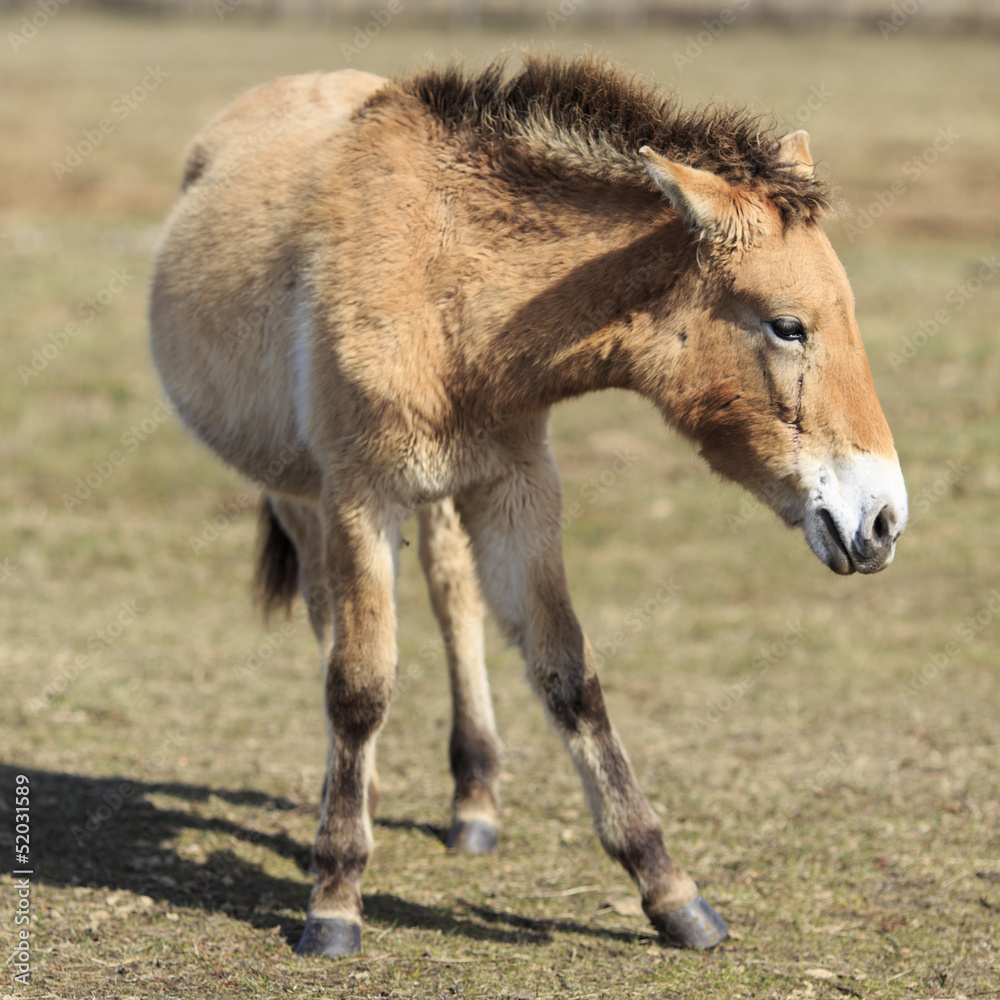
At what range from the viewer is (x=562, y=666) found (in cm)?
434

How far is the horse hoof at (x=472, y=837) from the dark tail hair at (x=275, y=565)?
1626 mm

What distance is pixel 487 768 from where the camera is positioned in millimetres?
5246

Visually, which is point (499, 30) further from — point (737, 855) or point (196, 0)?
point (737, 855)

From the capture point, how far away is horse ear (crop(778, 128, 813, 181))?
12.6ft

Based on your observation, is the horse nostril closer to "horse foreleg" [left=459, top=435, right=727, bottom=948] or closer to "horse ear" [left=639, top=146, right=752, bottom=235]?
"horse ear" [left=639, top=146, right=752, bottom=235]

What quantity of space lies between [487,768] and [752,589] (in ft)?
12.0

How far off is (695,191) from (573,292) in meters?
0.53

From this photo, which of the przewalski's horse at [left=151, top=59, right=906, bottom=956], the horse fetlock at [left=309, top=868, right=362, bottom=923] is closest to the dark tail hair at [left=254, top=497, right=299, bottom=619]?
the przewalski's horse at [left=151, top=59, right=906, bottom=956]

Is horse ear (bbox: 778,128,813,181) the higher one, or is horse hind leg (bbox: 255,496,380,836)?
horse ear (bbox: 778,128,813,181)

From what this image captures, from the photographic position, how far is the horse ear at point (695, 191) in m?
3.49

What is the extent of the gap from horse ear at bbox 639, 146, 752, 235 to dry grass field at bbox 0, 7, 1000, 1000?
1155 millimetres

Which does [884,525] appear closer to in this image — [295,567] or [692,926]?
[692,926]

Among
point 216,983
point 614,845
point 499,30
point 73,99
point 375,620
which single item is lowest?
point 216,983

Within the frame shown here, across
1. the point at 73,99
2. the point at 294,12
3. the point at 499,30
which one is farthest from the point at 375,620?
the point at 294,12
